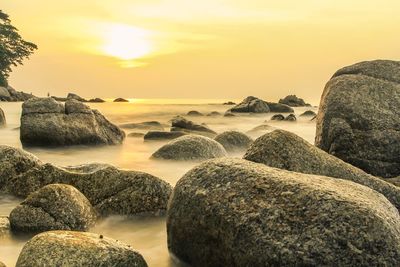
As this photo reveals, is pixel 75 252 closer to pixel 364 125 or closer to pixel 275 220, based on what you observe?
pixel 275 220

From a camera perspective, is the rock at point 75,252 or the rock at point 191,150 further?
the rock at point 191,150

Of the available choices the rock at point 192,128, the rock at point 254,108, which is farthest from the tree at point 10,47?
the rock at point 192,128

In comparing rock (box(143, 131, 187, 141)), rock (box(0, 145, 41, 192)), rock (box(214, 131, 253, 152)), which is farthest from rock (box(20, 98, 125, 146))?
rock (box(0, 145, 41, 192))

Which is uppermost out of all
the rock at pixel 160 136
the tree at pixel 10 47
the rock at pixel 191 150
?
the tree at pixel 10 47

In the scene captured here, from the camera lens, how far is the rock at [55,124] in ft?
59.9

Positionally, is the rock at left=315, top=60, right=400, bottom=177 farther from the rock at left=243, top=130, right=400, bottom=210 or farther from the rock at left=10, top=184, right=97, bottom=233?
the rock at left=10, top=184, right=97, bottom=233

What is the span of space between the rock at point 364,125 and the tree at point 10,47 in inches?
2627

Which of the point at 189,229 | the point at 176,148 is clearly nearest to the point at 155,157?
the point at 176,148

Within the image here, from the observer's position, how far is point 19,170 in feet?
33.7

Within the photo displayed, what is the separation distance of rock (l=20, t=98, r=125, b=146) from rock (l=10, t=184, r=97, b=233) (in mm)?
10852

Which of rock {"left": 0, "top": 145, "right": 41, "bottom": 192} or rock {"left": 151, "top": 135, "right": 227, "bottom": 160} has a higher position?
rock {"left": 0, "top": 145, "right": 41, "bottom": 192}

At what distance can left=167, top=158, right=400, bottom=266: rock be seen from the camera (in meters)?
5.16

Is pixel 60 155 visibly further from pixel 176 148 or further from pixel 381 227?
pixel 381 227

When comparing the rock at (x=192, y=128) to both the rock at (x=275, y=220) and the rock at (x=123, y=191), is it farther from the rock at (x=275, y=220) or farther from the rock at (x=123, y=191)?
the rock at (x=275, y=220)
